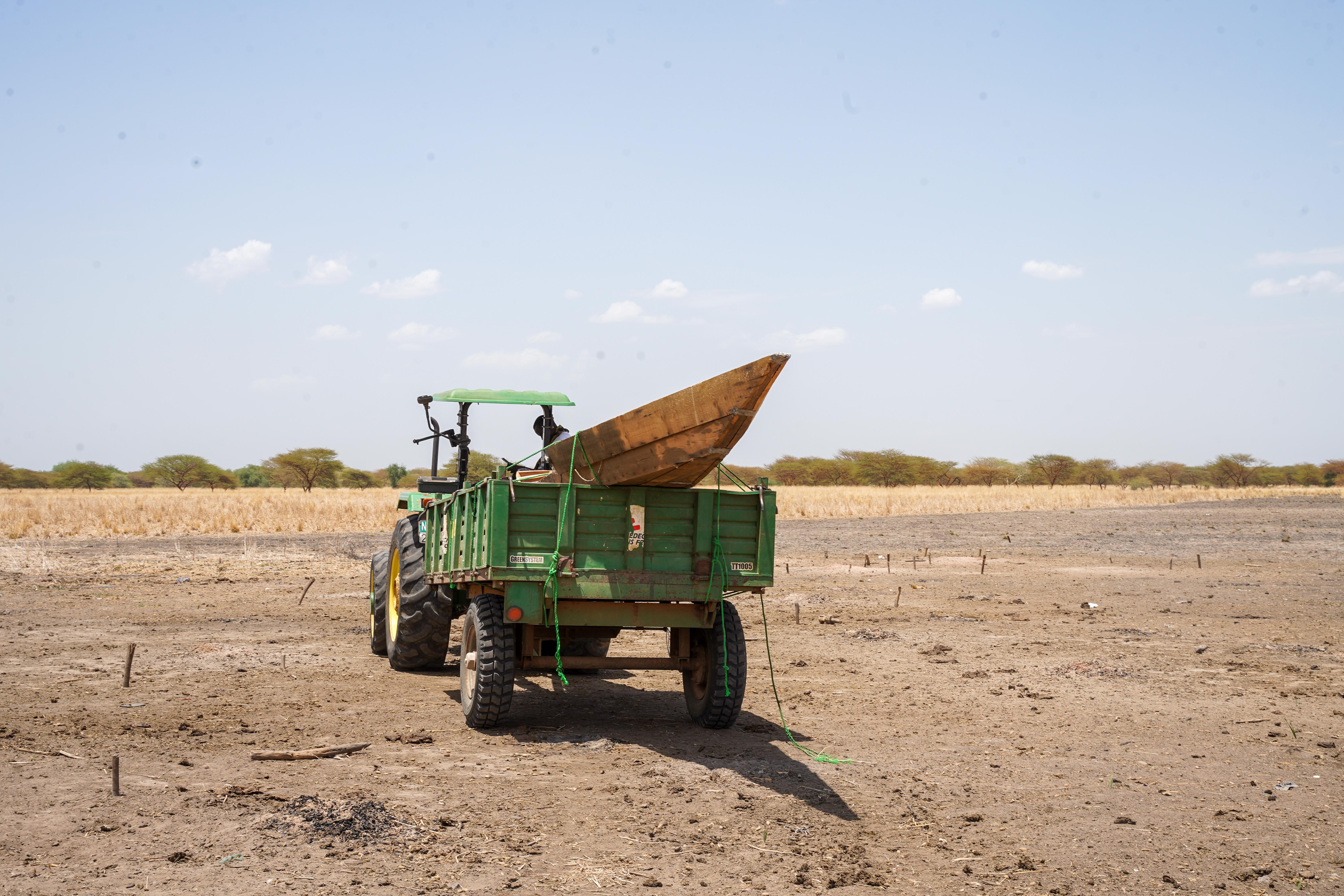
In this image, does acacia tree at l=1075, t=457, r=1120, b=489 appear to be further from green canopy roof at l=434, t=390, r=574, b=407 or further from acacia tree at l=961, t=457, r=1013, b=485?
green canopy roof at l=434, t=390, r=574, b=407

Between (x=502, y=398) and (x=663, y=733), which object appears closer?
(x=663, y=733)

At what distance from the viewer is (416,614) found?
394 inches

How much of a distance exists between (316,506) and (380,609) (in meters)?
30.5

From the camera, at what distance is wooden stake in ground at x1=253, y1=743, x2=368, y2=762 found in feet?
22.3

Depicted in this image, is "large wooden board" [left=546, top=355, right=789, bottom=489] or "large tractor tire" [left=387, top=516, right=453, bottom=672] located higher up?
"large wooden board" [left=546, top=355, right=789, bottom=489]

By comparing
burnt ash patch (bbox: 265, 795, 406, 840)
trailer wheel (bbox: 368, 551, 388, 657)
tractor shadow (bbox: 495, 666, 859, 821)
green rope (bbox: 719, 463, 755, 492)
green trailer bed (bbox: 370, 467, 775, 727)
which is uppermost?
green rope (bbox: 719, 463, 755, 492)

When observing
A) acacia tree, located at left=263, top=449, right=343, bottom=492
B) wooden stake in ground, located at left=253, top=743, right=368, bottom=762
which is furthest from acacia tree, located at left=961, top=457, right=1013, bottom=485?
wooden stake in ground, located at left=253, top=743, right=368, bottom=762

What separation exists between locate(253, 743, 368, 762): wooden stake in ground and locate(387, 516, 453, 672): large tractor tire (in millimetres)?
2772

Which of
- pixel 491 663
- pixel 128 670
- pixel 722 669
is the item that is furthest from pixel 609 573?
pixel 128 670

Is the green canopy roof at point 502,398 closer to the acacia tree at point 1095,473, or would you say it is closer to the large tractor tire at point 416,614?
the large tractor tire at point 416,614

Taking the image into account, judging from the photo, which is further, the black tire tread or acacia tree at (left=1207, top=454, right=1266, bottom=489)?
acacia tree at (left=1207, top=454, right=1266, bottom=489)

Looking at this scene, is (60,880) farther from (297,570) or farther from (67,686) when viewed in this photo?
(297,570)

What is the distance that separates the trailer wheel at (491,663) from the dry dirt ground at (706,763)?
215 mm

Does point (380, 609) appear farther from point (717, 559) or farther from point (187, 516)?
point (187, 516)
